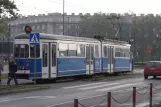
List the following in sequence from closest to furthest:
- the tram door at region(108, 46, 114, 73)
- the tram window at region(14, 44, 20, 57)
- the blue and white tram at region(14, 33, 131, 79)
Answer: the blue and white tram at region(14, 33, 131, 79) → the tram window at region(14, 44, 20, 57) → the tram door at region(108, 46, 114, 73)

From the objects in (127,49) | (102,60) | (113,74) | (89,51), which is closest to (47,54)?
(89,51)

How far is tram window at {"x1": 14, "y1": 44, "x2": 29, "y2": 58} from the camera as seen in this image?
25.3 m

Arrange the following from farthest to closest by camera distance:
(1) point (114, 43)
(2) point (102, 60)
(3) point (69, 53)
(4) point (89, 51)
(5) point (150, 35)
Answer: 1. (5) point (150, 35)
2. (1) point (114, 43)
3. (2) point (102, 60)
4. (4) point (89, 51)
5. (3) point (69, 53)

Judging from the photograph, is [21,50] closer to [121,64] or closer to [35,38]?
[35,38]

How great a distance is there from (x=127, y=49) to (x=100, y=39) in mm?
7701

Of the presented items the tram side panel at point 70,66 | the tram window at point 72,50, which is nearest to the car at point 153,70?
the tram side panel at point 70,66

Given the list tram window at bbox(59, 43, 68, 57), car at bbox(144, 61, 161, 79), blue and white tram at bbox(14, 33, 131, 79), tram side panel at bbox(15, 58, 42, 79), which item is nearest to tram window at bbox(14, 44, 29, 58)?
blue and white tram at bbox(14, 33, 131, 79)

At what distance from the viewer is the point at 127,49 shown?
40.8 m

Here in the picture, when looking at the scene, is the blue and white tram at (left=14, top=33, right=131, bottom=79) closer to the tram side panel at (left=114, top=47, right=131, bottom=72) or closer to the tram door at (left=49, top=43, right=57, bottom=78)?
the tram door at (left=49, top=43, right=57, bottom=78)

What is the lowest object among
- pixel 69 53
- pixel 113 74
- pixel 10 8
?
pixel 113 74

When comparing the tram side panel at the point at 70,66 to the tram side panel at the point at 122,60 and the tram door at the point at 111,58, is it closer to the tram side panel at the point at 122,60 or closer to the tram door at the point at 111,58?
the tram door at the point at 111,58

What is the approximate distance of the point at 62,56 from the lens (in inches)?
1065

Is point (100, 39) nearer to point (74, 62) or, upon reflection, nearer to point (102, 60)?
point (102, 60)

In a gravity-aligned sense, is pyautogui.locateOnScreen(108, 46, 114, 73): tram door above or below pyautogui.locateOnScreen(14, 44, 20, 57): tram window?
below
